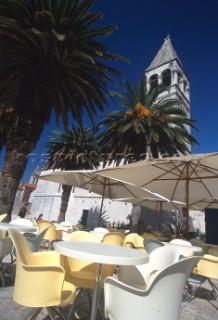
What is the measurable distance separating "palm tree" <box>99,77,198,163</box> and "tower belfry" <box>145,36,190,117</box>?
15.1m

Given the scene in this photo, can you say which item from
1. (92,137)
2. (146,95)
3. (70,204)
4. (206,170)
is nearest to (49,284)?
(206,170)

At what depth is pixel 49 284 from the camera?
212cm

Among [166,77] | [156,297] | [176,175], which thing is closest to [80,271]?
[156,297]

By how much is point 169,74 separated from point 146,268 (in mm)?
33281

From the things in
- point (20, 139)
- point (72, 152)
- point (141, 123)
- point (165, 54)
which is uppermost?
point (165, 54)

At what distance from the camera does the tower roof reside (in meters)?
34.1

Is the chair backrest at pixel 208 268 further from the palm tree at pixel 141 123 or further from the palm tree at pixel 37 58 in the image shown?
the palm tree at pixel 141 123

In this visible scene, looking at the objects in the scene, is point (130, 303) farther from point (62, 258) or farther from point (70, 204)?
point (70, 204)

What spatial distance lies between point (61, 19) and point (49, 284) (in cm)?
891

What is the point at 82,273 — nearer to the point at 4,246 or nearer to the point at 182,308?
the point at 4,246

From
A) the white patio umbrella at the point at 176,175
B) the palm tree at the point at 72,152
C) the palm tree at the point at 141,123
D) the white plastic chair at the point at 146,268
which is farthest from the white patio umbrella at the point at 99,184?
the palm tree at the point at 72,152

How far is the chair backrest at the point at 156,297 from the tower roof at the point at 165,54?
117 ft

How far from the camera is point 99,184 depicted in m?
10.3

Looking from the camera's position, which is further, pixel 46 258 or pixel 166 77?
pixel 166 77
